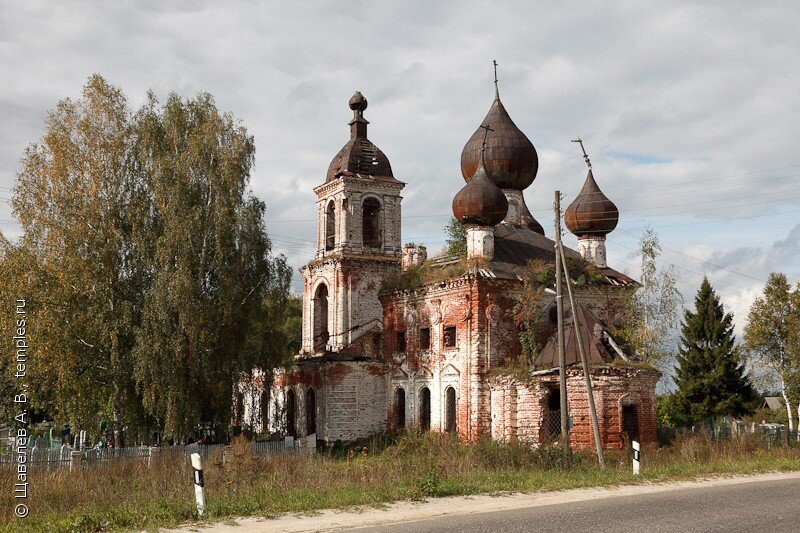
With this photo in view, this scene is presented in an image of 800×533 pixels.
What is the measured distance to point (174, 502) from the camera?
12.1m

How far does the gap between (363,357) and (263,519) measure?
61.0 ft

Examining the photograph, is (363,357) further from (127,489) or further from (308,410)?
(127,489)

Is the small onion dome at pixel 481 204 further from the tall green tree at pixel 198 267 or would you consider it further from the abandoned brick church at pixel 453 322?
the tall green tree at pixel 198 267

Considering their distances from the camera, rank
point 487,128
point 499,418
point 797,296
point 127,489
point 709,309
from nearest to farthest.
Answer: point 127,489, point 499,418, point 487,128, point 797,296, point 709,309

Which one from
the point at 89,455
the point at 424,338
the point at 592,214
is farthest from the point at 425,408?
the point at 89,455

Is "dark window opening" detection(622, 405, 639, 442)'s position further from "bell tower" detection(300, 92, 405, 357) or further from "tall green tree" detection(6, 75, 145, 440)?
"tall green tree" detection(6, 75, 145, 440)

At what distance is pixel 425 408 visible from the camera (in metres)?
29.2

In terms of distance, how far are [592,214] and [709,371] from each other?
A: 13235 millimetres

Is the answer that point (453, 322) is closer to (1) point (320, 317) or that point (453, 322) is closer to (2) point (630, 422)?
(2) point (630, 422)

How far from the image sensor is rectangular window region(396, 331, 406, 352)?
30.2 m

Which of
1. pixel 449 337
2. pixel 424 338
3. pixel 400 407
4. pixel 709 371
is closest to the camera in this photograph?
pixel 449 337

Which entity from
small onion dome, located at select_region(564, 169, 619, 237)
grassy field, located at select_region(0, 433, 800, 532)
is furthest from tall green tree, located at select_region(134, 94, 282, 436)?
small onion dome, located at select_region(564, 169, 619, 237)

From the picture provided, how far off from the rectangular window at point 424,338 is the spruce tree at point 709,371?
15596 mm

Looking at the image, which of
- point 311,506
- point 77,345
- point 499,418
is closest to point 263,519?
point 311,506
